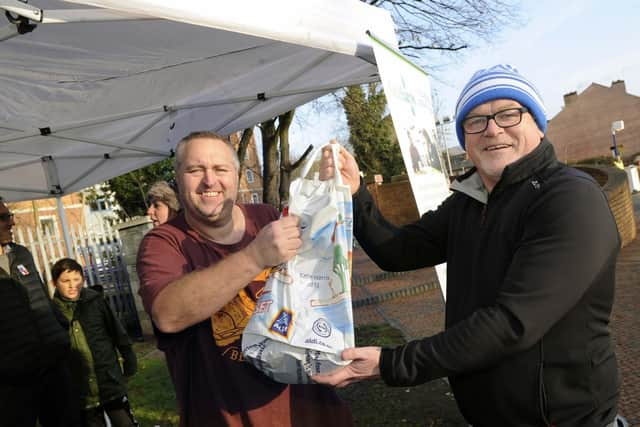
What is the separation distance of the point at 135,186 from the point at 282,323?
22.0 metres

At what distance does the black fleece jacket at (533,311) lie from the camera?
1.27m

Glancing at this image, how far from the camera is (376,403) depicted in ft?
14.5

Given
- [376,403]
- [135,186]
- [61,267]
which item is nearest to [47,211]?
[135,186]

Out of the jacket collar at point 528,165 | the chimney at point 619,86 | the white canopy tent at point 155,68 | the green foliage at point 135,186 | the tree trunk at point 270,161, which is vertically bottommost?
the jacket collar at point 528,165

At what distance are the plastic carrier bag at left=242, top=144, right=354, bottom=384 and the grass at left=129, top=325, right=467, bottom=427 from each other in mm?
2904

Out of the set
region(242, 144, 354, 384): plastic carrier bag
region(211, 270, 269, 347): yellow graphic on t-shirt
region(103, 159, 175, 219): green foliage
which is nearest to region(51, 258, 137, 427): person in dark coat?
region(211, 270, 269, 347): yellow graphic on t-shirt

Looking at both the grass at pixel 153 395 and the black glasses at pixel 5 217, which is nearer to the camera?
the black glasses at pixel 5 217

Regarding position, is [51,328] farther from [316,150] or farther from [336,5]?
[336,5]

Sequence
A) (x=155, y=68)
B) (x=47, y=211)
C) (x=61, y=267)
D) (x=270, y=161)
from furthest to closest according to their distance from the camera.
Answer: (x=47, y=211) < (x=270, y=161) < (x=61, y=267) < (x=155, y=68)

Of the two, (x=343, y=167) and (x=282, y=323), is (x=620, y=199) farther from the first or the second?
(x=282, y=323)

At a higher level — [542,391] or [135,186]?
[135,186]

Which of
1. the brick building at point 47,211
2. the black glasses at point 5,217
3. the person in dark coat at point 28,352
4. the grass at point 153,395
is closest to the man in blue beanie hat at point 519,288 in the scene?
the person in dark coat at point 28,352

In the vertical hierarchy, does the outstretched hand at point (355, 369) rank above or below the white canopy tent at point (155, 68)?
below

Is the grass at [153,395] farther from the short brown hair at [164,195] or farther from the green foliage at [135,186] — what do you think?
the green foliage at [135,186]
